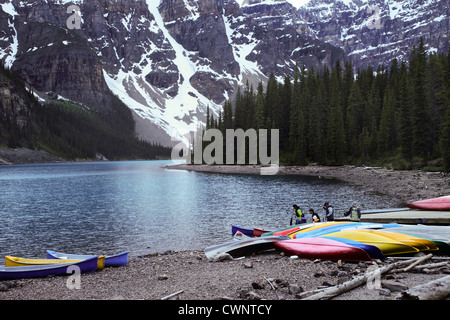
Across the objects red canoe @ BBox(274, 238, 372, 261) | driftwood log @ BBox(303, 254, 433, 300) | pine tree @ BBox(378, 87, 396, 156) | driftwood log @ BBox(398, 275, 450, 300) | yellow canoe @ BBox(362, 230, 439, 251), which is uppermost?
pine tree @ BBox(378, 87, 396, 156)

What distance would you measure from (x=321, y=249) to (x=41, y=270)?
11.4 m

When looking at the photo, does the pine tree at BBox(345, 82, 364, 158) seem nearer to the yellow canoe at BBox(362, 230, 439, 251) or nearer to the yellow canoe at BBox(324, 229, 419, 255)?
the yellow canoe at BBox(324, 229, 419, 255)

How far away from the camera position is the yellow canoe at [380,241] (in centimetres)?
1299

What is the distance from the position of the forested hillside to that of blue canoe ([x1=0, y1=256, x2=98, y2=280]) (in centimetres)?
4905

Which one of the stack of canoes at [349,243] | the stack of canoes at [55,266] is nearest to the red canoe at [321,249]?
the stack of canoes at [349,243]

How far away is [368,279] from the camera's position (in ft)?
32.0

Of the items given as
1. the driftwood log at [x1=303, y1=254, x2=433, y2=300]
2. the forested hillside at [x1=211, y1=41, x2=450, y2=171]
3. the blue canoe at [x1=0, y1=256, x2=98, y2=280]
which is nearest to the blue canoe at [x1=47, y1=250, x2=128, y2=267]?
the blue canoe at [x1=0, y1=256, x2=98, y2=280]

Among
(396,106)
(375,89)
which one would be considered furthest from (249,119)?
(396,106)

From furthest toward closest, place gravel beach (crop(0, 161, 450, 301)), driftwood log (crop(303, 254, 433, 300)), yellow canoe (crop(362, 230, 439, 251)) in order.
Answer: yellow canoe (crop(362, 230, 439, 251)) < gravel beach (crop(0, 161, 450, 301)) < driftwood log (crop(303, 254, 433, 300))

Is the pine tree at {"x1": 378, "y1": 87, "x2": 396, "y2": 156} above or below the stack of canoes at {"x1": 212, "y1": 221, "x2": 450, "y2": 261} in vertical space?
above

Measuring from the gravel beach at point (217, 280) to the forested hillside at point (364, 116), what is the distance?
44.2 m

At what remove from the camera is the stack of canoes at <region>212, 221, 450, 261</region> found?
1297 centimetres

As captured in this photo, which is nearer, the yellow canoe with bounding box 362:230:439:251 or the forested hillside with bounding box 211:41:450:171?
the yellow canoe with bounding box 362:230:439:251

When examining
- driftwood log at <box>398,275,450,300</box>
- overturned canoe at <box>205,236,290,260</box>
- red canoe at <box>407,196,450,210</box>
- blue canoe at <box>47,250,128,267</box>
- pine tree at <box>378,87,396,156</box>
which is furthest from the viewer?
pine tree at <box>378,87,396,156</box>
